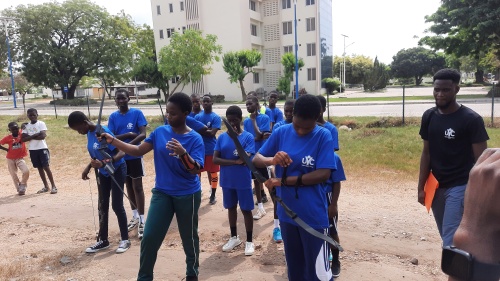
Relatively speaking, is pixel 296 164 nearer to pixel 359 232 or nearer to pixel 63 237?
pixel 359 232

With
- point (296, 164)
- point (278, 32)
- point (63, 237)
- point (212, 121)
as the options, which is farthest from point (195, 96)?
point (278, 32)

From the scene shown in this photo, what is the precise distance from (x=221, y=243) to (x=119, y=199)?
1.48 metres

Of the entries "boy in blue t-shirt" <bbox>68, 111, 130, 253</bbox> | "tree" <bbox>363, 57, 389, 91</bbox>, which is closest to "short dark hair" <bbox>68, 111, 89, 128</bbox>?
"boy in blue t-shirt" <bbox>68, 111, 130, 253</bbox>

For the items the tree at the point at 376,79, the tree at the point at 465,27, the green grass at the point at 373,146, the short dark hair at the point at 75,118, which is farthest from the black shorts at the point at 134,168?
the tree at the point at 376,79

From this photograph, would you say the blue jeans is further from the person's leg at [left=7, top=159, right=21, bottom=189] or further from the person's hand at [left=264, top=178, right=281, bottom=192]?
the person's leg at [left=7, top=159, right=21, bottom=189]

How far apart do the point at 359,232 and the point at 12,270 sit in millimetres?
4437

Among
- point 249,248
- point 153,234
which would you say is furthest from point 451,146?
point 153,234

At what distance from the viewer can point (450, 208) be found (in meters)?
3.17

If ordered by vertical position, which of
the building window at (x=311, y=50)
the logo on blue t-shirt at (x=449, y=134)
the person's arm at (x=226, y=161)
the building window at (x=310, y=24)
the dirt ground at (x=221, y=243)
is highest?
the building window at (x=310, y=24)

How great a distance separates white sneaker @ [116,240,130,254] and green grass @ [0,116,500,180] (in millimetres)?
5177

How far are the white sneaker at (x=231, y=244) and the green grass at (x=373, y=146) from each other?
4227 mm

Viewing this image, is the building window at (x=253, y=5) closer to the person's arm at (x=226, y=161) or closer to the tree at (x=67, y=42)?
the tree at (x=67, y=42)

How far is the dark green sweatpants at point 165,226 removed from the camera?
3.50 metres

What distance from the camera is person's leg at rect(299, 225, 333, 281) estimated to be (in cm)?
284
